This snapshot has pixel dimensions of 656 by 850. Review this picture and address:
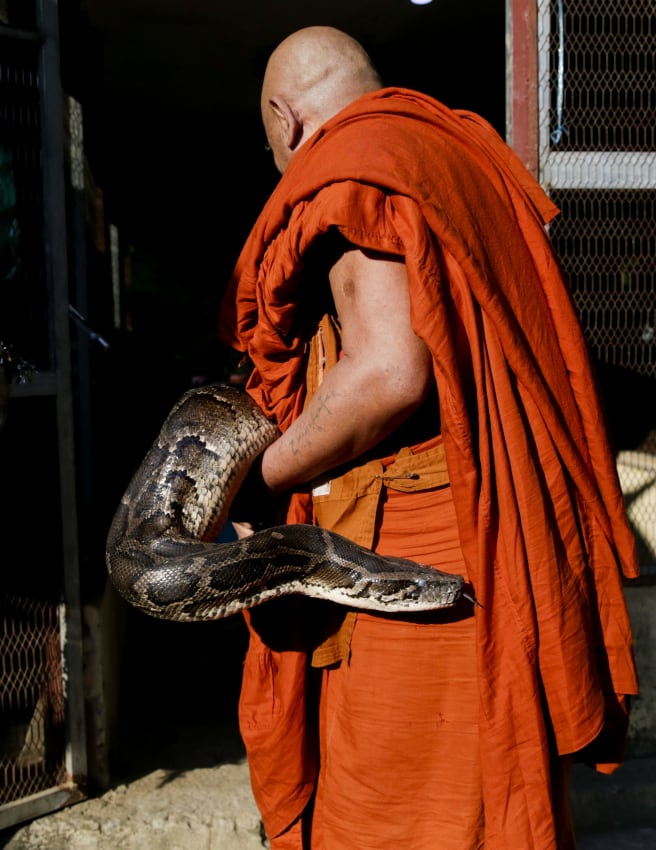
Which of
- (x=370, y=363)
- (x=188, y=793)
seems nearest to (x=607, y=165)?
(x=370, y=363)

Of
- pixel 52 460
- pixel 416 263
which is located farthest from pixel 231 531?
pixel 416 263

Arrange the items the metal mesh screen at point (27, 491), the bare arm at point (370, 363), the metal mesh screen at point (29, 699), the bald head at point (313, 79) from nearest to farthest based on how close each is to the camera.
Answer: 1. the bare arm at point (370, 363)
2. the bald head at point (313, 79)
3. the metal mesh screen at point (27, 491)
4. the metal mesh screen at point (29, 699)

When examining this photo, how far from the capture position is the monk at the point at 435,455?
199 cm

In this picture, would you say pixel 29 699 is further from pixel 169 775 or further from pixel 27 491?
pixel 27 491

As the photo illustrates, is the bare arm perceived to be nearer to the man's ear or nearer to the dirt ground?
the man's ear

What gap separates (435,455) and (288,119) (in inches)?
38.4

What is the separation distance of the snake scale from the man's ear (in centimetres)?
71

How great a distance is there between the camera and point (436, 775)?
218cm

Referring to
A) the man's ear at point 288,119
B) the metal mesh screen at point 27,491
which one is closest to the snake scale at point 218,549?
the man's ear at point 288,119

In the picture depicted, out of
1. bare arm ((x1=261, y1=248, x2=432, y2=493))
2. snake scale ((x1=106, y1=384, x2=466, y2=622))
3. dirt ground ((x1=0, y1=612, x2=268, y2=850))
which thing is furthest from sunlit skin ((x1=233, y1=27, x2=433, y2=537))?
dirt ground ((x1=0, y1=612, x2=268, y2=850))

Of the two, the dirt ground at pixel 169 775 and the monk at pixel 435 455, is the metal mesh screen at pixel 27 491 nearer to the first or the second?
the dirt ground at pixel 169 775

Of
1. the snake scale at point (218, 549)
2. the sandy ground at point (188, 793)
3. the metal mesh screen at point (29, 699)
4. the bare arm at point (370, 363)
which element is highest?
the bare arm at point (370, 363)

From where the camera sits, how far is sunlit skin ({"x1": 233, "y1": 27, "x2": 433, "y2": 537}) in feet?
6.53

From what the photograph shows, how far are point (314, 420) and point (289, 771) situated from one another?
1.07 metres
